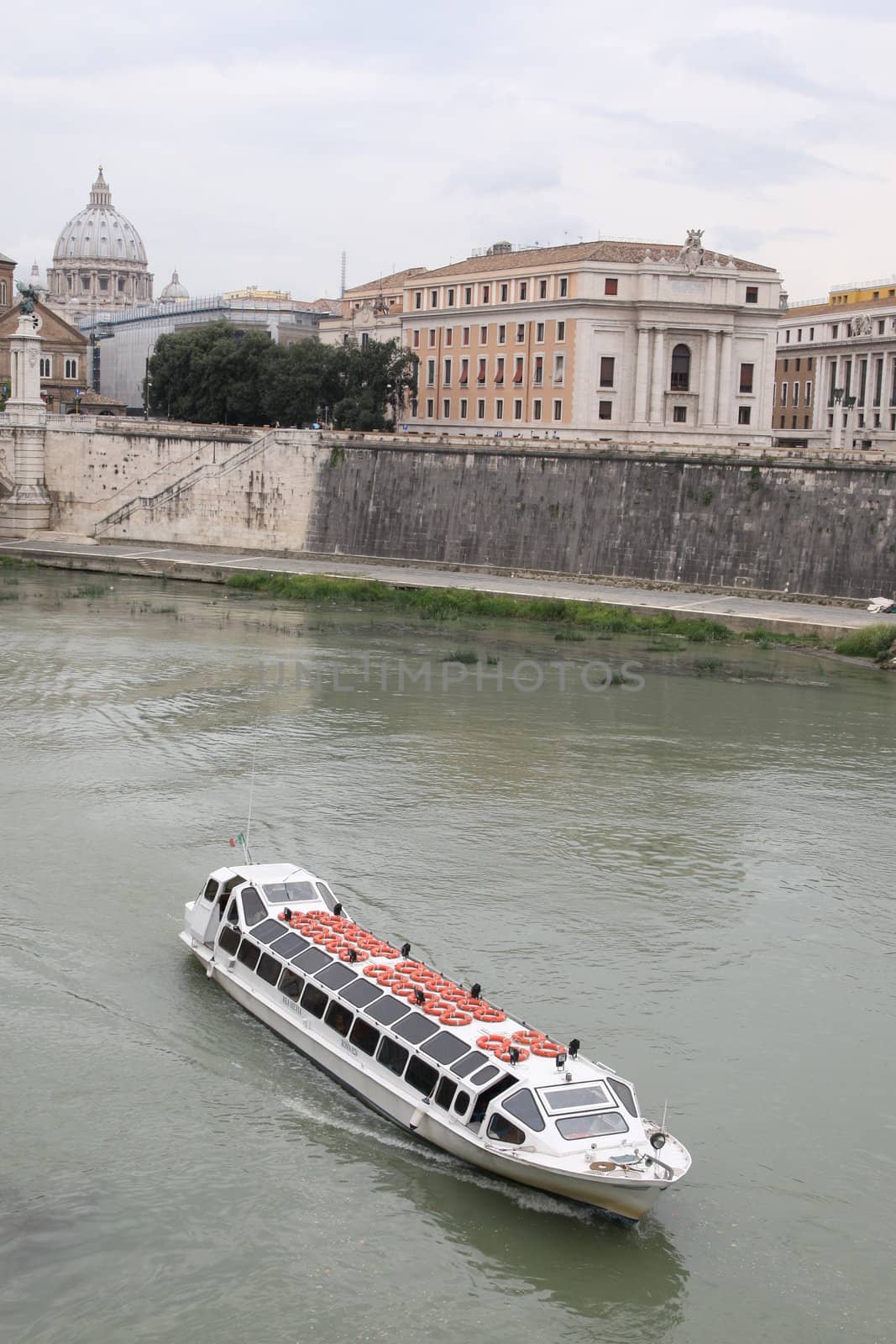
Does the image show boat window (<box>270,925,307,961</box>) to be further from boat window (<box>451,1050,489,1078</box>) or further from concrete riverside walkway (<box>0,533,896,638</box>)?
concrete riverside walkway (<box>0,533,896,638</box>)

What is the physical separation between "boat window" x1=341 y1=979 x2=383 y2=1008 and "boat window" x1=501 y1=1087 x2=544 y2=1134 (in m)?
2.21

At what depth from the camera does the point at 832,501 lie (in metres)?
45.6

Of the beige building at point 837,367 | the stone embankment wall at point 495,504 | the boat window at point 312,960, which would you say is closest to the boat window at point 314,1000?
the boat window at point 312,960

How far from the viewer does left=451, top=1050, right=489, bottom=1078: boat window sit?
1298 cm

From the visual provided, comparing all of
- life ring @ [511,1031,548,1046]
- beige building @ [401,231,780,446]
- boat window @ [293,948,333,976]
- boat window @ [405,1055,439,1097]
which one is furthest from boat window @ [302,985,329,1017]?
beige building @ [401,231,780,446]

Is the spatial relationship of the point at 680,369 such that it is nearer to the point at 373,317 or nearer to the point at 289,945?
the point at 373,317

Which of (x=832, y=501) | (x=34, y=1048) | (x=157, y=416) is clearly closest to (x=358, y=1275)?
(x=34, y=1048)

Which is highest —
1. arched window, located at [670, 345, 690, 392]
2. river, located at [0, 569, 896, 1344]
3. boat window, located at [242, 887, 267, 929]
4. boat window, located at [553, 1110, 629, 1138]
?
arched window, located at [670, 345, 690, 392]

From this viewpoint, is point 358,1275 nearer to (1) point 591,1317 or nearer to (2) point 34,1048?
(1) point 591,1317

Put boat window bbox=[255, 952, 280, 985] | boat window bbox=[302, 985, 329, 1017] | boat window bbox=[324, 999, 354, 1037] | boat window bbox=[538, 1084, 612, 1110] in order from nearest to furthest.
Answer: boat window bbox=[538, 1084, 612, 1110], boat window bbox=[324, 999, 354, 1037], boat window bbox=[302, 985, 329, 1017], boat window bbox=[255, 952, 280, 985]

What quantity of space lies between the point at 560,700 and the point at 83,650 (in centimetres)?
1194

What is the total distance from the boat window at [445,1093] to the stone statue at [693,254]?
180 feet

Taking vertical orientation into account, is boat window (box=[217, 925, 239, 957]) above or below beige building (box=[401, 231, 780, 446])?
below

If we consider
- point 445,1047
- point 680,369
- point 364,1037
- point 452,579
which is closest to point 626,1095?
point 445,1047
